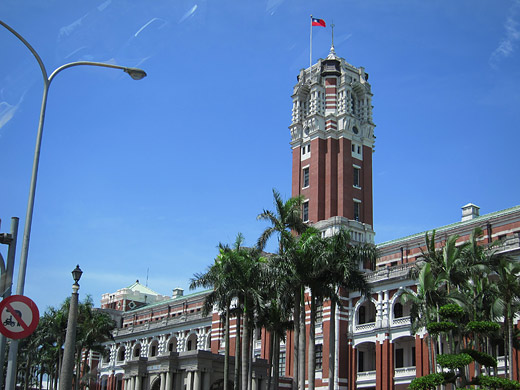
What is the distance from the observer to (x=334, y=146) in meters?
73.6

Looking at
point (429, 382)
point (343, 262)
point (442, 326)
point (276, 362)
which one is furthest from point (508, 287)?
point (276, 362)

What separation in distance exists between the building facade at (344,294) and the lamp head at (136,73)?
26600 mm

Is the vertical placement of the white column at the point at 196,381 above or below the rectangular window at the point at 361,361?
below

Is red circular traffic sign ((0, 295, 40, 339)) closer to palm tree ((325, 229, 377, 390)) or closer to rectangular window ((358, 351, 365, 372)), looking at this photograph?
palm tree ((325, 229, 377, 390))

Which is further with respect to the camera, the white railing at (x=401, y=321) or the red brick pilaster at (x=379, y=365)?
the red brick pilaster at (x=379, y=365)

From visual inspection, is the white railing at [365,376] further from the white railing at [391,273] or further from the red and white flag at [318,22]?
the red and white flag at [318,22]

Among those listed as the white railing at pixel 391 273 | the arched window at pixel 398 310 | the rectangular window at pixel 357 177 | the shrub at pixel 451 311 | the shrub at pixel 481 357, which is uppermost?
the rectangular window at pixel 357 177

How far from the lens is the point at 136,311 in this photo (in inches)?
4262

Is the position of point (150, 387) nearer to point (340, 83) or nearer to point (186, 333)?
point (186, 333)

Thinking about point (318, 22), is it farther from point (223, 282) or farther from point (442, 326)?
point (442, 326)

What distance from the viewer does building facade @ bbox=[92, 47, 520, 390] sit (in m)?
55.6

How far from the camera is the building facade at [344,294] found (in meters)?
55.6

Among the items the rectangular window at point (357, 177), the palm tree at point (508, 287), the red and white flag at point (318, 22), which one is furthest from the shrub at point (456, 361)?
the red and white flag at point (318, 22)

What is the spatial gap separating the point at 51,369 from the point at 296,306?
50186mm
